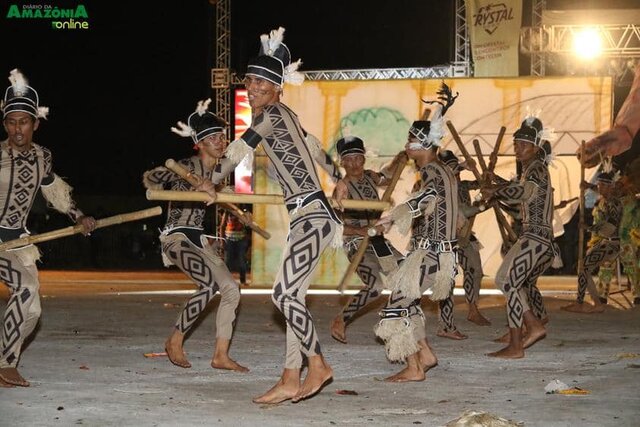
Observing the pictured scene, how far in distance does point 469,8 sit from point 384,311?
12494mm

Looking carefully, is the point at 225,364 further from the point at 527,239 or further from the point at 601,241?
the point at 601,241

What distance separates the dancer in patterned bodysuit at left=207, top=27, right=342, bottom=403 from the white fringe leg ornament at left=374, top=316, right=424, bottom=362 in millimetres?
1033

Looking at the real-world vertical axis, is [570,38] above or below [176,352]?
above

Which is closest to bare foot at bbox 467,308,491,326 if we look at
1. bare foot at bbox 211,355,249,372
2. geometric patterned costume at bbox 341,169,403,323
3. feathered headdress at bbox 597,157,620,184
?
geometric patterned costume at bbox 341,169,403,323

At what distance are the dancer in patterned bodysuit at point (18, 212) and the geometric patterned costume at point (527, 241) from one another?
3.69 metres

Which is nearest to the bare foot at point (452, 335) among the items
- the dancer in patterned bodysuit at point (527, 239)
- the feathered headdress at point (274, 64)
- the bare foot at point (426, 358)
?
the dancer in patterned bodysuit at point (527, 239)

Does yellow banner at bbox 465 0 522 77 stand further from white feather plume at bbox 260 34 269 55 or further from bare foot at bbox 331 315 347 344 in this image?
white feather plume at bbox 260 34 269 55

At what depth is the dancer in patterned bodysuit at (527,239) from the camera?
9.20m

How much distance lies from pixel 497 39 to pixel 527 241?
1012 cm

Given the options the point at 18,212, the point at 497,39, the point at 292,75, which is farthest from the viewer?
the point at 497,39

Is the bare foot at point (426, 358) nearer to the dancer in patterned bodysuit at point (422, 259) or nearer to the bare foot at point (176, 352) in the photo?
the dancer in patterned bodysuit at point (422, 259)

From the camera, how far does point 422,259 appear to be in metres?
8.01

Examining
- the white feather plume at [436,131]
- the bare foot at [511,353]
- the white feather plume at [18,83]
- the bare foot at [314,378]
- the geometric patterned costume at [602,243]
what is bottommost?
the bare foot at [511,353]

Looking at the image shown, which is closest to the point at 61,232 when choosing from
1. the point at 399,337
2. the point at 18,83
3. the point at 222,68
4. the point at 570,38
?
the point at 18,83
